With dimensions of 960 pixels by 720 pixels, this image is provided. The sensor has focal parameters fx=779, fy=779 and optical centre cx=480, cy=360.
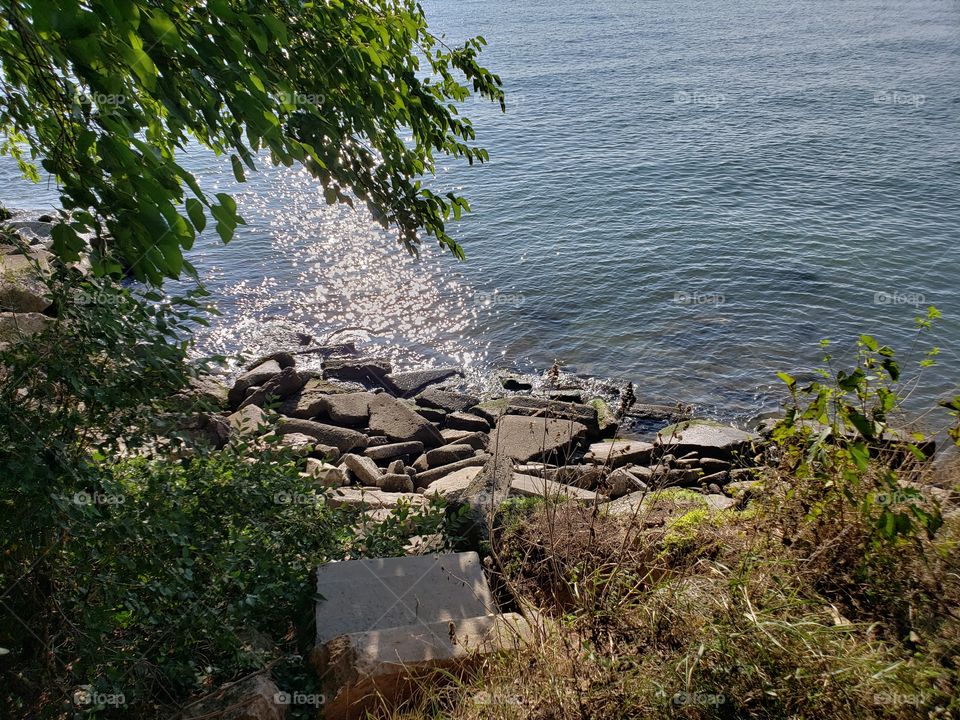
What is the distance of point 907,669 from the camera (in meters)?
3.88

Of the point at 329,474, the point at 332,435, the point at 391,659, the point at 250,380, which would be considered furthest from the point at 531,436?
the point at 391,659

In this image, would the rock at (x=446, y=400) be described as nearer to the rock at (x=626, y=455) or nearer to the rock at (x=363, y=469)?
the rock at (x=626, y=455)

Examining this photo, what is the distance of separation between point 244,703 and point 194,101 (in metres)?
3.38

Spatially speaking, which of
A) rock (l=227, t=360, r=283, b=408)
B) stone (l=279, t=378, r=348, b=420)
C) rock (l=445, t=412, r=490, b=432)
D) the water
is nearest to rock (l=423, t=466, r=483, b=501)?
rock (l=445, t=412, r=490, b=432)

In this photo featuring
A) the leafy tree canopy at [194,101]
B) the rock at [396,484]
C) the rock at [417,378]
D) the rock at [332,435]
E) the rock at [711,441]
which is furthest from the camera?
the rock at [417,378]

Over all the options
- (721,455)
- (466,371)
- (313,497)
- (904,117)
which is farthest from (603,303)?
(904,117)

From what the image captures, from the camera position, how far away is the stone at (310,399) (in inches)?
487

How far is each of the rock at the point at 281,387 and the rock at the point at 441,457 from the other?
9.34 ft

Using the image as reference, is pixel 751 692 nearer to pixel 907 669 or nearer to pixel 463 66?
pixel 907 669

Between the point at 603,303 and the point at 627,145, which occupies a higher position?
the point at 627,145

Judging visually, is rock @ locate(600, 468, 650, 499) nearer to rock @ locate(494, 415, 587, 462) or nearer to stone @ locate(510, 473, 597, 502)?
stone @ locate(510, 473, 597, 502)

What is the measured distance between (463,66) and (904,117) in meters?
25.1

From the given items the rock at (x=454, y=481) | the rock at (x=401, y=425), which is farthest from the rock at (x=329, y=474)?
the rock at (x=401, y=425)

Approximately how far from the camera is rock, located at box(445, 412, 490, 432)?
483 inches
